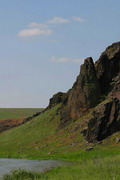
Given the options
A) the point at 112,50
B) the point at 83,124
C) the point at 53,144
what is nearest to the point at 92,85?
the point at 112,50

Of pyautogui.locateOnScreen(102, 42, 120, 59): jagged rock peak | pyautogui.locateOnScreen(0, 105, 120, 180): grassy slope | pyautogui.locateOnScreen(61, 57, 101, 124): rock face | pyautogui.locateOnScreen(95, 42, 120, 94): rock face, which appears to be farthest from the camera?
pyautogui.locateOnScreen(102, 42, 120, 59): jagged rock peak

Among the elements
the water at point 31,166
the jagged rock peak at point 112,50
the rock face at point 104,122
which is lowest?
the water at point 31,166

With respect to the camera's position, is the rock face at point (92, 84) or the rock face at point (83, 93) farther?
the rock face at point (92, 84)

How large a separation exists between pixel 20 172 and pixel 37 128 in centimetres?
6691

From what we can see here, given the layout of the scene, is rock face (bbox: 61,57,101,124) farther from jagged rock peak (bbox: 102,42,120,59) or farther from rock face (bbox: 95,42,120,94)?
jagged rock peak (bbox: 102,42,120,59)

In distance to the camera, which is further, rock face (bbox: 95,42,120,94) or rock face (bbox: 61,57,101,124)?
rock face (bbox: 95,42,120,94)

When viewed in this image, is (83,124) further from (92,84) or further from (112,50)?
(112,50)

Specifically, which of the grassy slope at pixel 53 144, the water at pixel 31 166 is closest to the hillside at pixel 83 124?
the grassy slope at pixel 53 144

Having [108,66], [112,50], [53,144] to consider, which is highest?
[112,50]

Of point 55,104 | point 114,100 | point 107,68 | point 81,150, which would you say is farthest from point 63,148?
point 55,104

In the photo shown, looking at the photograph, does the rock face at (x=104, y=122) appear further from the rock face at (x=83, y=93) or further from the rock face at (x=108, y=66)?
the rock face at (x=108, y=66)

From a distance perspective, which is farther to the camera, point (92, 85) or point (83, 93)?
point (83, 93)

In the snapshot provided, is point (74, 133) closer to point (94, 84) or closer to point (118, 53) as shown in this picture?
point (94, 84)

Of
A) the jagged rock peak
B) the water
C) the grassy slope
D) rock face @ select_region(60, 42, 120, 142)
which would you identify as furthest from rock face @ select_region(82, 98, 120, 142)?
the jagged rock peak
